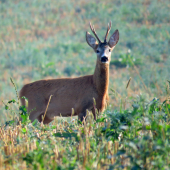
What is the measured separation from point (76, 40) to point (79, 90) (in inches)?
632

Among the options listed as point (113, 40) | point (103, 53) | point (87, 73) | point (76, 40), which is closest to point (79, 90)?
point (103, 53)

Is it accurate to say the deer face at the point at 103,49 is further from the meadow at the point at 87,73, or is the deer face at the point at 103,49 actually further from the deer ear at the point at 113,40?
the meadow at the point at 87,73

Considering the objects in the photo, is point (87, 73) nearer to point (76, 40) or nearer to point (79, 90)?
point (76, 40)

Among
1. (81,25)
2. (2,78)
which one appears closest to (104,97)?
(2,78)

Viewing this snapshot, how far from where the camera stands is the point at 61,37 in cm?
2327

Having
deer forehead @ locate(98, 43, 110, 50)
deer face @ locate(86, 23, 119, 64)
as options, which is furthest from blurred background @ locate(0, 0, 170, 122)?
deer forehead @ locate(98, 43, 110, 50)

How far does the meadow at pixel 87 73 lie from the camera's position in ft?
10.5

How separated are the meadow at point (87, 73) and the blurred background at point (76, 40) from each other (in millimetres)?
59

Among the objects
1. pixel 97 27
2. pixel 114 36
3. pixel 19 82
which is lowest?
pixel 19 82

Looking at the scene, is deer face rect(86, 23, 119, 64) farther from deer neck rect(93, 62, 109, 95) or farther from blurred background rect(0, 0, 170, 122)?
blurred background rect(0, 0, 170, 122)

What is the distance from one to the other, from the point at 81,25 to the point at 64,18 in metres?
2.48

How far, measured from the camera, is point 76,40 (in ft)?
73.2

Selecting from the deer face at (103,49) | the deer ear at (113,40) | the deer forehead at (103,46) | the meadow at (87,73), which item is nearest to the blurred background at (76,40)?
the meadow at (87,73)

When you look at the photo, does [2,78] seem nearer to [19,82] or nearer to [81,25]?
[19,82]
